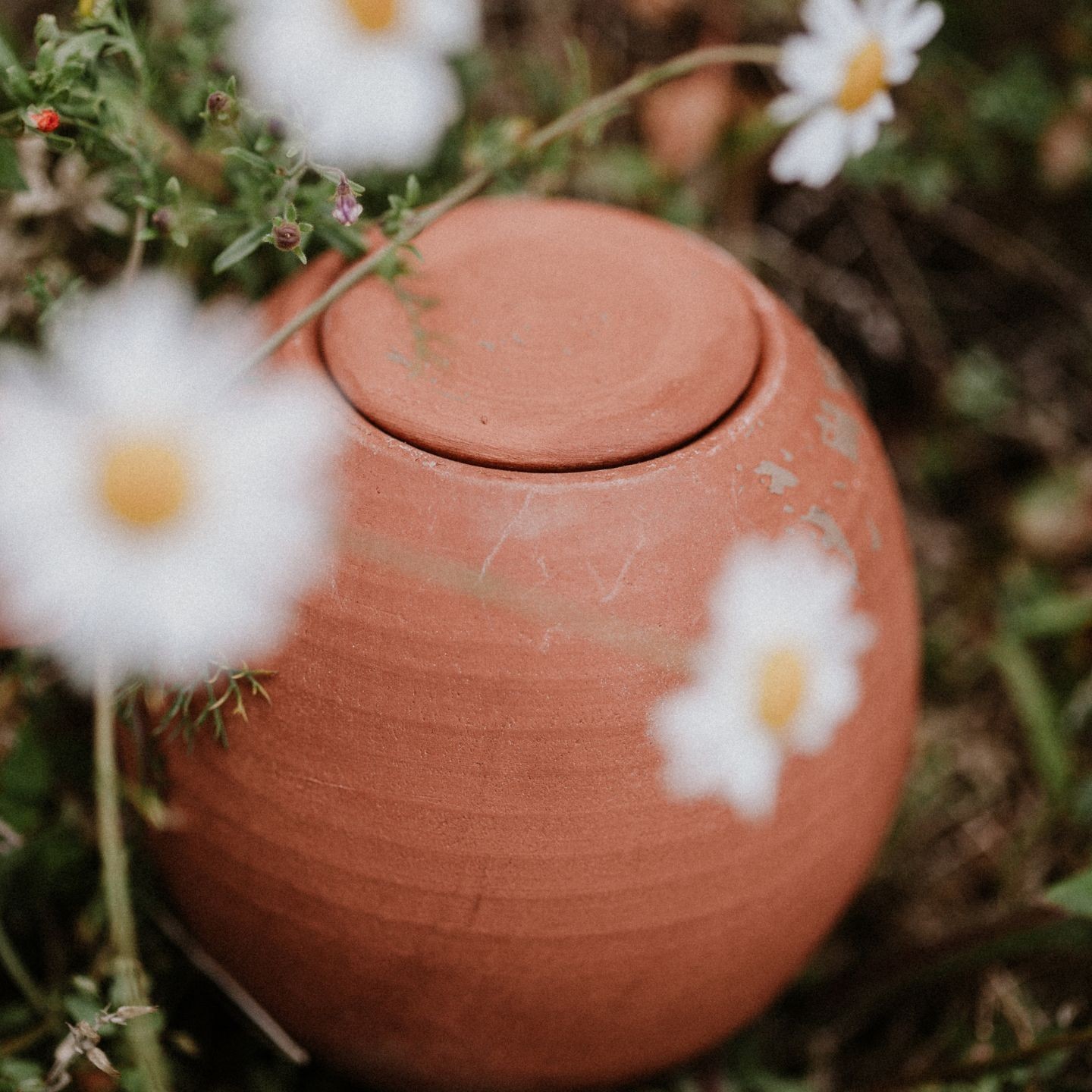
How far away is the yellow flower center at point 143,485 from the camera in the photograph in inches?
23.2

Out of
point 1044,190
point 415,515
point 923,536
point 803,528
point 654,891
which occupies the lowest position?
point 923,536

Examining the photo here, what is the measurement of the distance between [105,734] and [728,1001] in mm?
471

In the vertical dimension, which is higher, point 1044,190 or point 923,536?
point 1044,190

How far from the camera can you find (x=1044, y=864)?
120 centimetres

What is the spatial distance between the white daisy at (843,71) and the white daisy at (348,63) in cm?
28

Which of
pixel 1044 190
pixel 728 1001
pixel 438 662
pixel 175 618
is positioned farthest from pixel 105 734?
pixel 1044 190

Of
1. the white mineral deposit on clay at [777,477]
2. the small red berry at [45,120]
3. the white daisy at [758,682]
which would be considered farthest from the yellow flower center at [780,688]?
the small red berry at [45,120]

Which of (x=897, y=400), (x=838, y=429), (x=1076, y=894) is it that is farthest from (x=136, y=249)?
(x=897, y=400)

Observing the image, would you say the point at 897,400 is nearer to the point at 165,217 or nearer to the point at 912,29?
the point at 912,29

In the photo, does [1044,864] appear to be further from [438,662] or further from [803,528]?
[438,662]

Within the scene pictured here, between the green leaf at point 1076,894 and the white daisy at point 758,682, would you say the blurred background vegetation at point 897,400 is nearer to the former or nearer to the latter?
the green leaf at point 1076,894

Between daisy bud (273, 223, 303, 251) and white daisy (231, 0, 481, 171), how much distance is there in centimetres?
18

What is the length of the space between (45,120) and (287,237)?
154 millimetres

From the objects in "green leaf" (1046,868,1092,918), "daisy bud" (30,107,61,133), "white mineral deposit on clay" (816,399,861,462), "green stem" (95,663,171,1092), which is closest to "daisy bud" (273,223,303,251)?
"daisy bud" (30,107,61,133)
